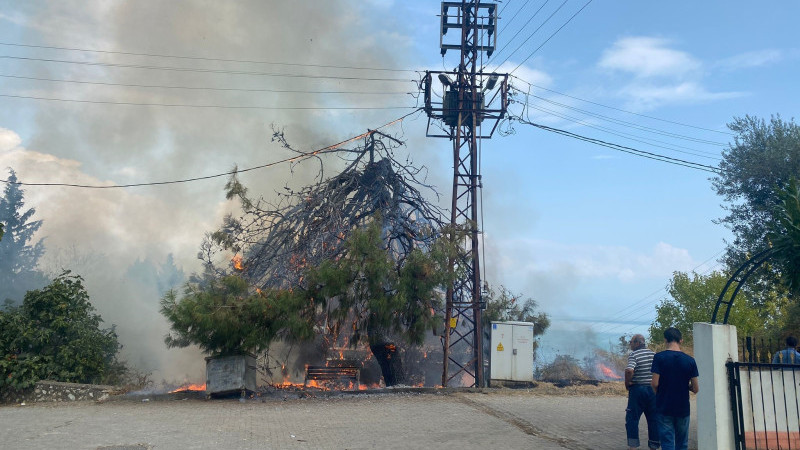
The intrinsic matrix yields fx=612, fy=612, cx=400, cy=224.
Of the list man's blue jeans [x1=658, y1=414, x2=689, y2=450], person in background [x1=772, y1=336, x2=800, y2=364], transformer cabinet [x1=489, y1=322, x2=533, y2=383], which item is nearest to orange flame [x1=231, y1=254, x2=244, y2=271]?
transformer cabinet [x1=489, y1=322, x2=533, y2=383]

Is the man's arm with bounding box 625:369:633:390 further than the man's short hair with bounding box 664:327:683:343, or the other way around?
the man's arm with bounding box 625:369:633:390

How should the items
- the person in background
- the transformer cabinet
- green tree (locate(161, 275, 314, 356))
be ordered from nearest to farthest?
the person in background, green tree (locate(161, 275, 314, 356)), the transformer cabinet

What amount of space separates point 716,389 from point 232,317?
9192 millimetres

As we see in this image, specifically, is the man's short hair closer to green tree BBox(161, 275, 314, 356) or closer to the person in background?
the person in background

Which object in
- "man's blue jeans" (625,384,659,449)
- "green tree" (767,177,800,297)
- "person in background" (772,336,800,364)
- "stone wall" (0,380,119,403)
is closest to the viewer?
"green tree" (767,177,800,297)

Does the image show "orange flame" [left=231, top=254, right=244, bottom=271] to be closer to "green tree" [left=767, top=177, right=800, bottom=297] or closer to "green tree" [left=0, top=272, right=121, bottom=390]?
"green tree" [left=0, top=272, right=121, bottom=390]

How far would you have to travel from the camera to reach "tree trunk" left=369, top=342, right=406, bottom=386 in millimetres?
16516

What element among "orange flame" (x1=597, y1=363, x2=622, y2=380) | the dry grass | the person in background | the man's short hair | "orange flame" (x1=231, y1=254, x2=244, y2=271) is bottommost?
the dry grass

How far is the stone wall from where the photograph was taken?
12898 millimetres

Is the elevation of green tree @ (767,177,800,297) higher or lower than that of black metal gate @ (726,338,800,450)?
higher

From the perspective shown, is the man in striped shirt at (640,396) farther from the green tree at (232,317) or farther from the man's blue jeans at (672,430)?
the green tree at (232,317)

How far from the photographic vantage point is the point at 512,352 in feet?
53.0

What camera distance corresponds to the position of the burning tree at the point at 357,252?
46.5 ft

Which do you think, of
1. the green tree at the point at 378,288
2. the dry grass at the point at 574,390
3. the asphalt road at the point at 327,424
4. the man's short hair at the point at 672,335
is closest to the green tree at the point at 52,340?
the asphalt road at the point at 327,424
